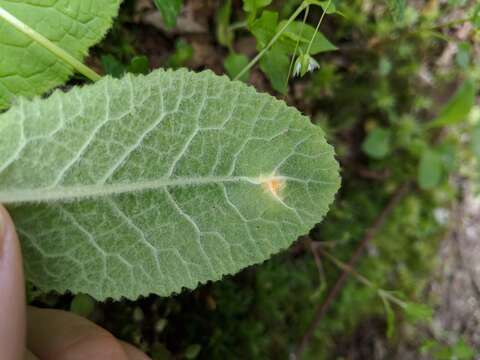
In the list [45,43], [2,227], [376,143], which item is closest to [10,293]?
[2,227]

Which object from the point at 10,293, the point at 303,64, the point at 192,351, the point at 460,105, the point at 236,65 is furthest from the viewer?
the point at 460,105

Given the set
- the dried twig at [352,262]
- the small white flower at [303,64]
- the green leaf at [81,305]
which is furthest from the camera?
the dried twig at [352,262]

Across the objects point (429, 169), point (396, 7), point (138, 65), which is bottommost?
point (429, 169)

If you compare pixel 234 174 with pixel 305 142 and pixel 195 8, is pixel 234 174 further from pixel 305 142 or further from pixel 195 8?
pixel 195 8

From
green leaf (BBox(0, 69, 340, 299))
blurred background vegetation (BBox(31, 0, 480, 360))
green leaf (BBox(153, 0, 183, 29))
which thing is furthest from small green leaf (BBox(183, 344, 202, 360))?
green leaf (BBox(153, 0, 183, 29))

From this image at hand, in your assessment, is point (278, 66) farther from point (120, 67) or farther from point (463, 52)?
point (463, 52)

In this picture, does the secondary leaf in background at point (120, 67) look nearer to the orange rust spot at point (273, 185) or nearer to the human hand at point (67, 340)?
the orange rust spot at point (273, 185)

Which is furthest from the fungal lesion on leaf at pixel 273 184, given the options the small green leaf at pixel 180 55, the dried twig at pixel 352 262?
the dried twig at pixel 352 262

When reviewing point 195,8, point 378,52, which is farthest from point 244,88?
point 378,52
